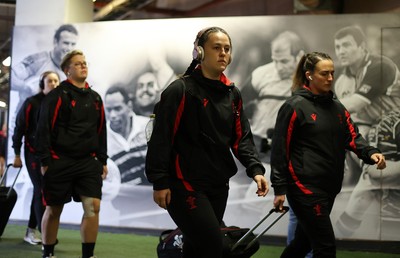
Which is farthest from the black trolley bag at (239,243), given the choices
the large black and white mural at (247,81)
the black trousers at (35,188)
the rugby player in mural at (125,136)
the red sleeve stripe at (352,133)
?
the rugby player in mural at (125,136)

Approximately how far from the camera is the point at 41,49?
7734 mm

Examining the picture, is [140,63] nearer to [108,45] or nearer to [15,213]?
[108,45]

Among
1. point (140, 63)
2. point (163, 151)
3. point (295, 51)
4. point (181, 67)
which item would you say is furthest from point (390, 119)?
point (163, 151)

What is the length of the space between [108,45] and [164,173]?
4607mm

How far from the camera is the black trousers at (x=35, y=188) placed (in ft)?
20.1

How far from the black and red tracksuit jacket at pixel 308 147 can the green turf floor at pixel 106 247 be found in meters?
2.39

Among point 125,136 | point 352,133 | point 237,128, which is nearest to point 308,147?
point 352,133

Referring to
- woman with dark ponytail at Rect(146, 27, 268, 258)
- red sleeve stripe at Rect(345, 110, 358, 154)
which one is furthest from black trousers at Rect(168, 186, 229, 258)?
red sleeve stripe at Rect(345, 110, 358, 154)

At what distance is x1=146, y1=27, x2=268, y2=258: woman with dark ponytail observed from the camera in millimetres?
3143

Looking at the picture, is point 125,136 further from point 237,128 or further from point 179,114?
point 179,114

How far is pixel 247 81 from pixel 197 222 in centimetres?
405

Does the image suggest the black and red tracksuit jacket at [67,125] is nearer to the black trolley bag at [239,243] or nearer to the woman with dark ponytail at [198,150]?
the black trolley bag at [239,243]

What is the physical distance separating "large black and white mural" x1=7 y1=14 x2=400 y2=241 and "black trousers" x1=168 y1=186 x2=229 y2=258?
3.18 meters

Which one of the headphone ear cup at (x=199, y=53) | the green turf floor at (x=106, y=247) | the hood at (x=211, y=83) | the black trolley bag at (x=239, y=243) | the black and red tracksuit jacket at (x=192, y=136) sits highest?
the headphone ear cup at (x=199, y=53)
